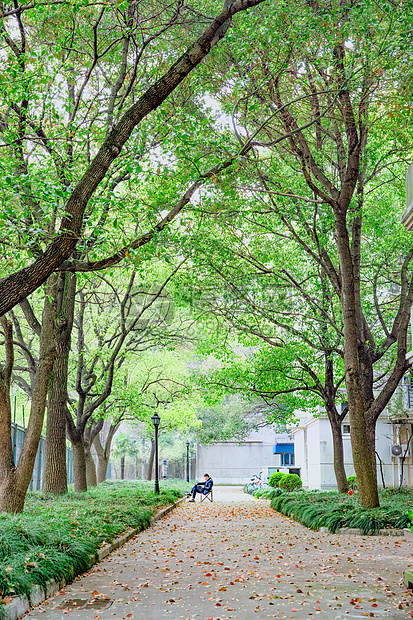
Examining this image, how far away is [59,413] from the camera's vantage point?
52.6ft

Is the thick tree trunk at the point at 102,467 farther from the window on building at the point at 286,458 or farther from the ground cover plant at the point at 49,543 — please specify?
the window on building at the point at 286,458

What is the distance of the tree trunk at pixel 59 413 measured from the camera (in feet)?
52.1

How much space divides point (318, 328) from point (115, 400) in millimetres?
9099

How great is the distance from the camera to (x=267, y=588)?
22.6ft

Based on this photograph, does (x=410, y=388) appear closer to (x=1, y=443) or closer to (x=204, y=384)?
(x=204, y=384)

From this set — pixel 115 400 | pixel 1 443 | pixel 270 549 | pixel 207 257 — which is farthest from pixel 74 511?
pixel 115 400

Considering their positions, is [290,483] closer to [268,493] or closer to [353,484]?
[268,493]

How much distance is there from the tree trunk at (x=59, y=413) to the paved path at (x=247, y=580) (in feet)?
14.2

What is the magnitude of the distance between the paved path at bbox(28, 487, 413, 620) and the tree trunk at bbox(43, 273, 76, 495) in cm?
432

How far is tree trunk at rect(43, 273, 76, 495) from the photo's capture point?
52.1ft

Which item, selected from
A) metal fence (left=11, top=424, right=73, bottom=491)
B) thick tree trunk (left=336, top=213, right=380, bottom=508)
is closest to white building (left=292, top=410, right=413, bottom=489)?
metal fence (left=11, top=424, right=73, bottom=491)

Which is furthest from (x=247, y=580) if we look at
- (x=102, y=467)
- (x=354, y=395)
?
(x=102, y=467)

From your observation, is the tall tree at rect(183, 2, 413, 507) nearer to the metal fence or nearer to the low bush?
the low bush

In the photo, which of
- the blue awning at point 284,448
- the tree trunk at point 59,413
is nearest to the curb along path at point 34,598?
the tree trunk at point 59,413
